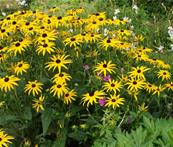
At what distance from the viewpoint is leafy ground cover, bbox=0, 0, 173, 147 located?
3.54 meters

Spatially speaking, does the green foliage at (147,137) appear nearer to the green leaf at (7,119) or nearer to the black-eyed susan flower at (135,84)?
the black-eyed susan flower at (135,84)

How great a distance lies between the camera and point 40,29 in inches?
152

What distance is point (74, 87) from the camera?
3.72 meters

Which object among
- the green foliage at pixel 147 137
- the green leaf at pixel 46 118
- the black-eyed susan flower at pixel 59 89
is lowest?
the green foliage at pixel 147 137

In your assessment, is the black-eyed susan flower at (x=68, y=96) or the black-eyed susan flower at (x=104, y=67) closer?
the black-eyed susan flower at (x=68, y=96)

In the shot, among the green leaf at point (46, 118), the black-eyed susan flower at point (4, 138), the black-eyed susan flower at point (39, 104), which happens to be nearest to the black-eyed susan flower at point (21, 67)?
the black-eyed susan flower at point (39, 104)

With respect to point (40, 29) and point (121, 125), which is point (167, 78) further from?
Result: point (40, 29)

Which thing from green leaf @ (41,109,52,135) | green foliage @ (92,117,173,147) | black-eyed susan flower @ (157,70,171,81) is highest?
black-eyed susan flower @ (157,70,171,81)

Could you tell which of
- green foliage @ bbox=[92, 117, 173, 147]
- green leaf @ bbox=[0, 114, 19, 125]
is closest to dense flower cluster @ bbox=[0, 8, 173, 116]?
green leaf @ bbox=[0, 114, 19, 125]

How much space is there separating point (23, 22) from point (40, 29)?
0.68 ft

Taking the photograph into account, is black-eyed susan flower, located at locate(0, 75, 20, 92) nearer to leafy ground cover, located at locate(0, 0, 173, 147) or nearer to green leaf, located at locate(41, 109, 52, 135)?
leafy ground cover, located at locate(0, 0, 173, 147)

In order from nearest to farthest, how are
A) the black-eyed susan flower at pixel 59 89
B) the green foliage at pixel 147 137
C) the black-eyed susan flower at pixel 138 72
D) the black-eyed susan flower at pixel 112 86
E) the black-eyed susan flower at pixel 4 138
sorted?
1. the green foliage at pixel 147 137
2. the black-eyed susan flower at pixel 4 138
3. the black-eyed susan flower at pixel 59 89
4. the black-eyed susan flower at pixel 112 86
5. the black-eyed susan flower at pixel 138 72

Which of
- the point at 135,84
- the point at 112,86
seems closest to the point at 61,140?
the point at 112,86

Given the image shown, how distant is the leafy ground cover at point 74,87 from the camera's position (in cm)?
354
